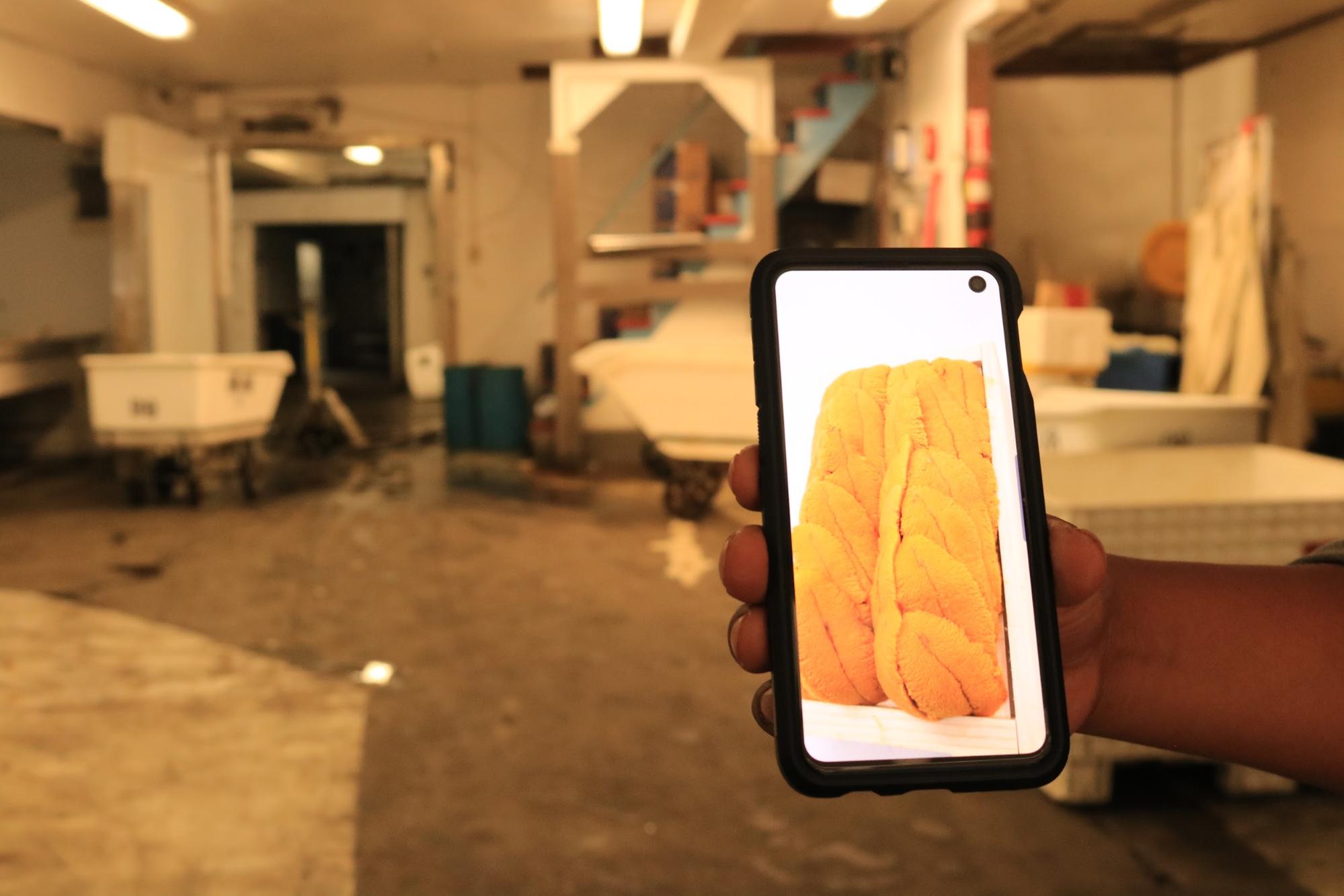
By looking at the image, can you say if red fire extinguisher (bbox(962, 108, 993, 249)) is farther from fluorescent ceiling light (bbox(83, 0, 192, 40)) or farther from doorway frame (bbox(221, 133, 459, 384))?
doorway frame (bbox(221, 133, 459, 384))

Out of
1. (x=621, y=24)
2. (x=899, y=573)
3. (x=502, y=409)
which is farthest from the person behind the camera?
(x=502, y=409)

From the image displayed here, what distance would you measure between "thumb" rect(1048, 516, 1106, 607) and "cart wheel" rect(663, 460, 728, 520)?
4.58 metres

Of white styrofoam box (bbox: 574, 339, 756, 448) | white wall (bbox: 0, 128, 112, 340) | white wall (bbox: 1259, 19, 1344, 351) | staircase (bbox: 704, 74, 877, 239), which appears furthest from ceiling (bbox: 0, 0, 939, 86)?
white wall (bbox: 1259, 19, 1344, 351)

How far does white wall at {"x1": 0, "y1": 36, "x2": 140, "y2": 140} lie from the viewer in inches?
252

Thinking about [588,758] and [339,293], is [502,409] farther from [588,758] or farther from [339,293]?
[339,293]

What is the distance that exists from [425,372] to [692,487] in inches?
284

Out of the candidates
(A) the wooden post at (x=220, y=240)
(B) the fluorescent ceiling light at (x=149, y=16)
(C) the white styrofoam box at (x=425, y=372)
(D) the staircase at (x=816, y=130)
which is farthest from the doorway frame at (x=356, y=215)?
(D) the staircase at (x=816, y=130)

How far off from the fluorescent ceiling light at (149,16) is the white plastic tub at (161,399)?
1.75 meters

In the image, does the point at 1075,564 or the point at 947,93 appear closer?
the point at 1075,564

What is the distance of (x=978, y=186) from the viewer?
544cm

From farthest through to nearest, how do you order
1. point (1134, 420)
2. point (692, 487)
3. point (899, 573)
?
1. point (692, 487)
2. point (1134, 420)
3. point (899, 573)

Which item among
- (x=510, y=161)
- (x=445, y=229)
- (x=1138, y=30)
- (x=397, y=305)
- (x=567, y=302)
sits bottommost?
(x=567, y=302)

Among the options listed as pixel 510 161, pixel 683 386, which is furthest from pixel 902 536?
pixel 510 161

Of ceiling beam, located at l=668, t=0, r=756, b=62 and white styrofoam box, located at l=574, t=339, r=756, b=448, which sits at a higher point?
ceiling beam, located at l=668, t=0, r=756, b=62
